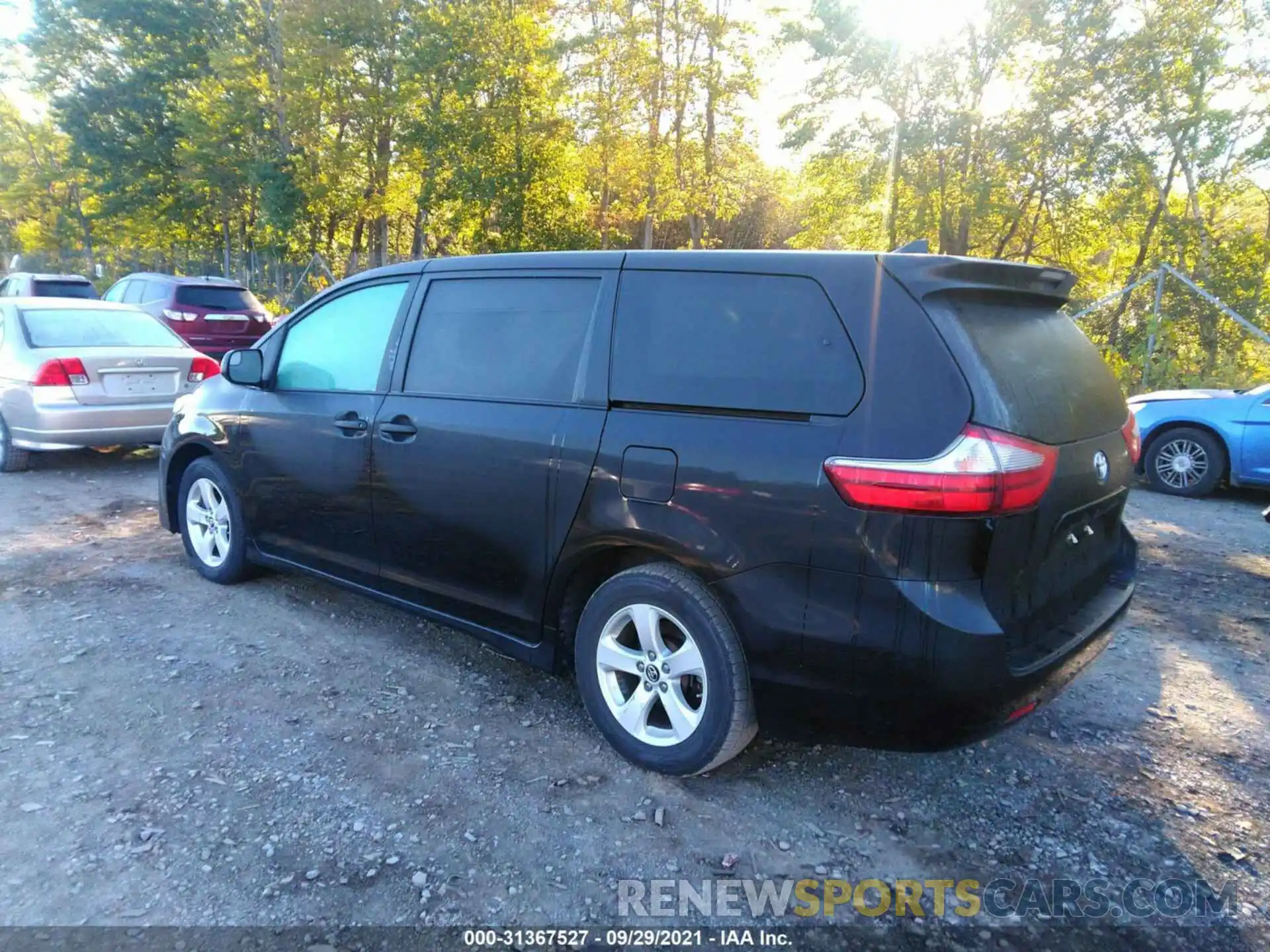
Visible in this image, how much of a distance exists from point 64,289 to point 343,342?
1462 centimetres

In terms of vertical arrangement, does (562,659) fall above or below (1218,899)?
above

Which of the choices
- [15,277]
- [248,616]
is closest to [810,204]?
[15,277]

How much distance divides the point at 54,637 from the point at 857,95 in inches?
597

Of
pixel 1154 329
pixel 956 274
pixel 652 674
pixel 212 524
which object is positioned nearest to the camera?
pixel 956 274

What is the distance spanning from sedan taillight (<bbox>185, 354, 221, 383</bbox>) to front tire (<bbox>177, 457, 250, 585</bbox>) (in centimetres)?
332

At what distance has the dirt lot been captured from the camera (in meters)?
2.24

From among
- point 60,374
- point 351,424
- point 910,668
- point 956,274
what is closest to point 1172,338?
point 956,274

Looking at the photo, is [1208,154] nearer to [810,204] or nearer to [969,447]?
[810,204]

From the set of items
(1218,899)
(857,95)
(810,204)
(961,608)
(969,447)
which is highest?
(857,95)

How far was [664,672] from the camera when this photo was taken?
273 cm

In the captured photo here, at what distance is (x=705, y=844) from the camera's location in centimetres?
248

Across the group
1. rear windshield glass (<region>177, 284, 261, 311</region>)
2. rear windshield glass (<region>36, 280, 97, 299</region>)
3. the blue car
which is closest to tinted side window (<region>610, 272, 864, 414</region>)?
the blue car

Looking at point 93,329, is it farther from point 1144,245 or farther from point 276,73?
point 276,73

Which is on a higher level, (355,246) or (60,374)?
(355,246)
